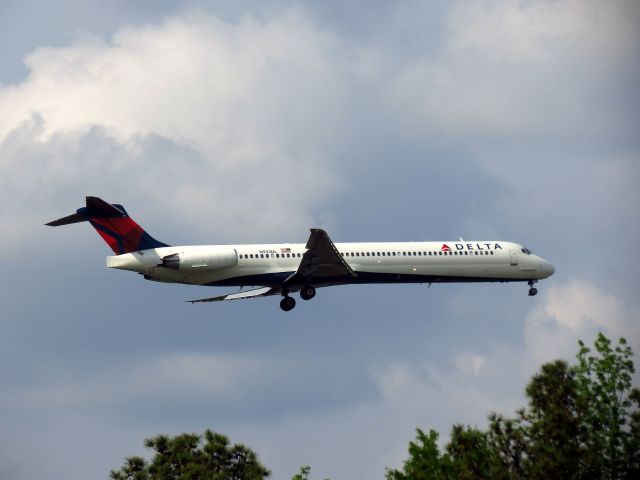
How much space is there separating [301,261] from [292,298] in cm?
490

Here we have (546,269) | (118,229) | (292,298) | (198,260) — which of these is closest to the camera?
(198,260)

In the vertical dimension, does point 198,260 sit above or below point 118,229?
below

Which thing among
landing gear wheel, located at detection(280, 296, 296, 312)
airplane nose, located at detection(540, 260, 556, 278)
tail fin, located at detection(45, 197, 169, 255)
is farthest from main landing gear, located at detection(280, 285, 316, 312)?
airplane nose, located at detection(540, 260, 556, 278)

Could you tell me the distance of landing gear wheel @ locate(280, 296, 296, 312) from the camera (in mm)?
81062

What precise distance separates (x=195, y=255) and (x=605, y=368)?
86.4ft

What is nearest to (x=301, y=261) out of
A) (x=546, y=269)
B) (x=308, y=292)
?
(x=308, y=292)

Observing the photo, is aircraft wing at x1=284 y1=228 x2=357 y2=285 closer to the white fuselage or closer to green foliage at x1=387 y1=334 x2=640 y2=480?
the white fuselage

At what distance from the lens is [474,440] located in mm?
54688

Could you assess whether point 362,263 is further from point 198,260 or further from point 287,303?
point 198,260

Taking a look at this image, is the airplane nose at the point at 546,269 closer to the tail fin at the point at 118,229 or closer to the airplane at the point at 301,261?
the airplane at the point at 301,261

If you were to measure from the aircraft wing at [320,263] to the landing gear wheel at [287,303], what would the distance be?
8.50 feet

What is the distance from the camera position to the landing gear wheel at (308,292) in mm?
79688

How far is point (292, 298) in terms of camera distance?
81.3m

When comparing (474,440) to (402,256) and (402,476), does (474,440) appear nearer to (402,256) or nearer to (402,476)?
(402,476)
